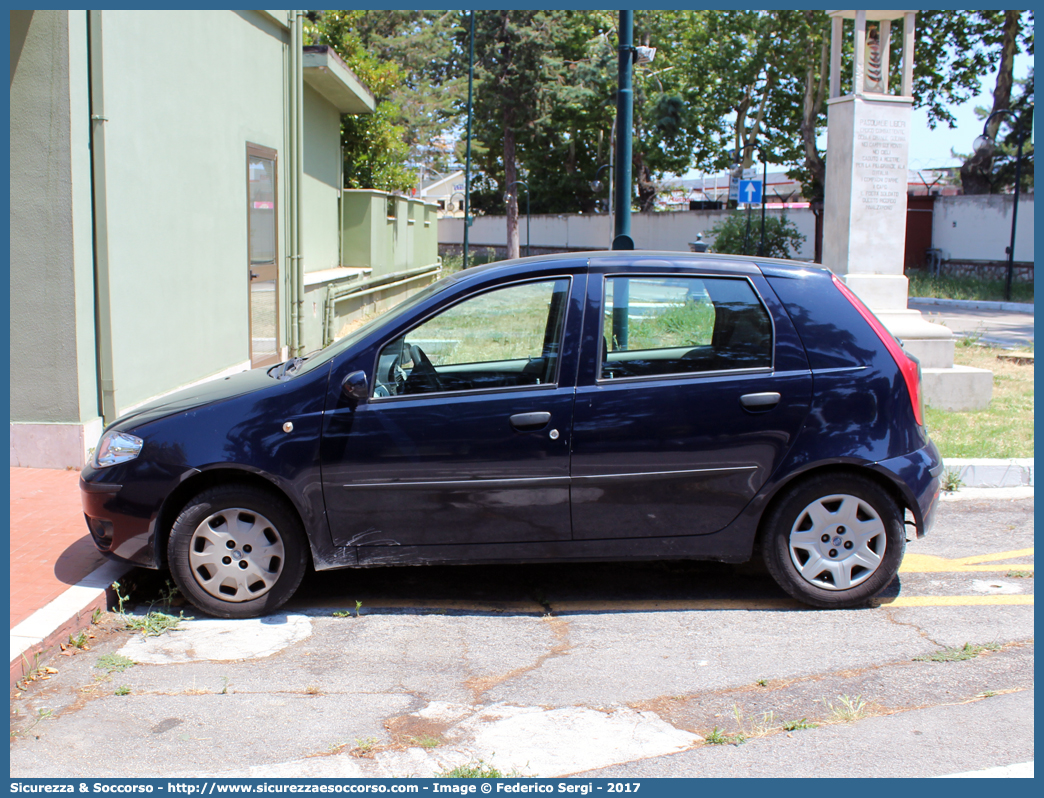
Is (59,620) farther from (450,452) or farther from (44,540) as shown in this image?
(450,452)

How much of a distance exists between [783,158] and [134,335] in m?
47.0

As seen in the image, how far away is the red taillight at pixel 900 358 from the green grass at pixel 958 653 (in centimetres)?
111

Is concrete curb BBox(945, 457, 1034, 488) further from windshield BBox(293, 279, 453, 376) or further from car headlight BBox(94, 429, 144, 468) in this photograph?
car headlight BBox(94, 429, 144, 468)

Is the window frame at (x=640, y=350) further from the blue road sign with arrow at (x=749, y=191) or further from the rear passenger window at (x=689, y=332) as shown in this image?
the blue road sign with arrow at (x=749, y=191)

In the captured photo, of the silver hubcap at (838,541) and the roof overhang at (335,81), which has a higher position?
the roof overhang at (335,81)

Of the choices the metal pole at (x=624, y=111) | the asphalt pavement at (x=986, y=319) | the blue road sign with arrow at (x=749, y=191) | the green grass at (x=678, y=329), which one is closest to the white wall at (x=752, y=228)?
the blue road sign with arrow at (x=749, y=191)

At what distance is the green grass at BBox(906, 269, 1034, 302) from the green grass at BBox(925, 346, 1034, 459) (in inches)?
669

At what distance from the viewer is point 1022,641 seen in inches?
179

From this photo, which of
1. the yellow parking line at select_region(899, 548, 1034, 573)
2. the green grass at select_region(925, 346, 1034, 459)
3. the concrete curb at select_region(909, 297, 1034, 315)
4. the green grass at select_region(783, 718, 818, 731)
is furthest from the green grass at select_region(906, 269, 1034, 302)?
the green grass at select_region(783, 718, 818, 731)

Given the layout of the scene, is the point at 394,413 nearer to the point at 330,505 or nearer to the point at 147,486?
the point at 330,505

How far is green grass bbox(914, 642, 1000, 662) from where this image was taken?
14.3ft

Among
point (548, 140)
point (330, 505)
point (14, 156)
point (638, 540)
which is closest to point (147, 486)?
point (330, 505)

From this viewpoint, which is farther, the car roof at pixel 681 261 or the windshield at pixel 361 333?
the car roof at pixel 681 261

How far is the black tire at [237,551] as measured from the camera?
4645mm
